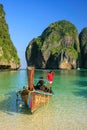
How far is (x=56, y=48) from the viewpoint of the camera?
513ft

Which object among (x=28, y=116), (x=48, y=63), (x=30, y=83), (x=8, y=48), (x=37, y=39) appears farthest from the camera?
(x=37, y=39)

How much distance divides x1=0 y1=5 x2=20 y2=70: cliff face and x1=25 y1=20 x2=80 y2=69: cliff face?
4102 cm

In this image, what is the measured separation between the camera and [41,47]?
15638cm

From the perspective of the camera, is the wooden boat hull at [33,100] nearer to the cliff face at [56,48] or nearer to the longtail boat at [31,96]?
the longtail boat at [31,96]

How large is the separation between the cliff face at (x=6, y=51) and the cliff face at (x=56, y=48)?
41019 mm

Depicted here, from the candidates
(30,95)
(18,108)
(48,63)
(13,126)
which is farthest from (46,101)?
(48,63)

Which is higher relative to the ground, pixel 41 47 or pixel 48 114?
pixel 41 47

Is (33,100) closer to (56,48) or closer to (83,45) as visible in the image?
(56,48)

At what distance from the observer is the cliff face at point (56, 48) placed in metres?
143

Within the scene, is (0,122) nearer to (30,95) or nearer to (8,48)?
(30,95)

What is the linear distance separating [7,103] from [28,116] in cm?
464

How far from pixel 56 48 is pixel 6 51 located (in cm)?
6654

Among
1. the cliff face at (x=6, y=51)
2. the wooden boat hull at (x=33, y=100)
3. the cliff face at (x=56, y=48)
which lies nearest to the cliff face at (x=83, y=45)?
the cliff face at (x=56, y=48)

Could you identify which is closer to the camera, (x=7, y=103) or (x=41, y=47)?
(x=7, y=103)
